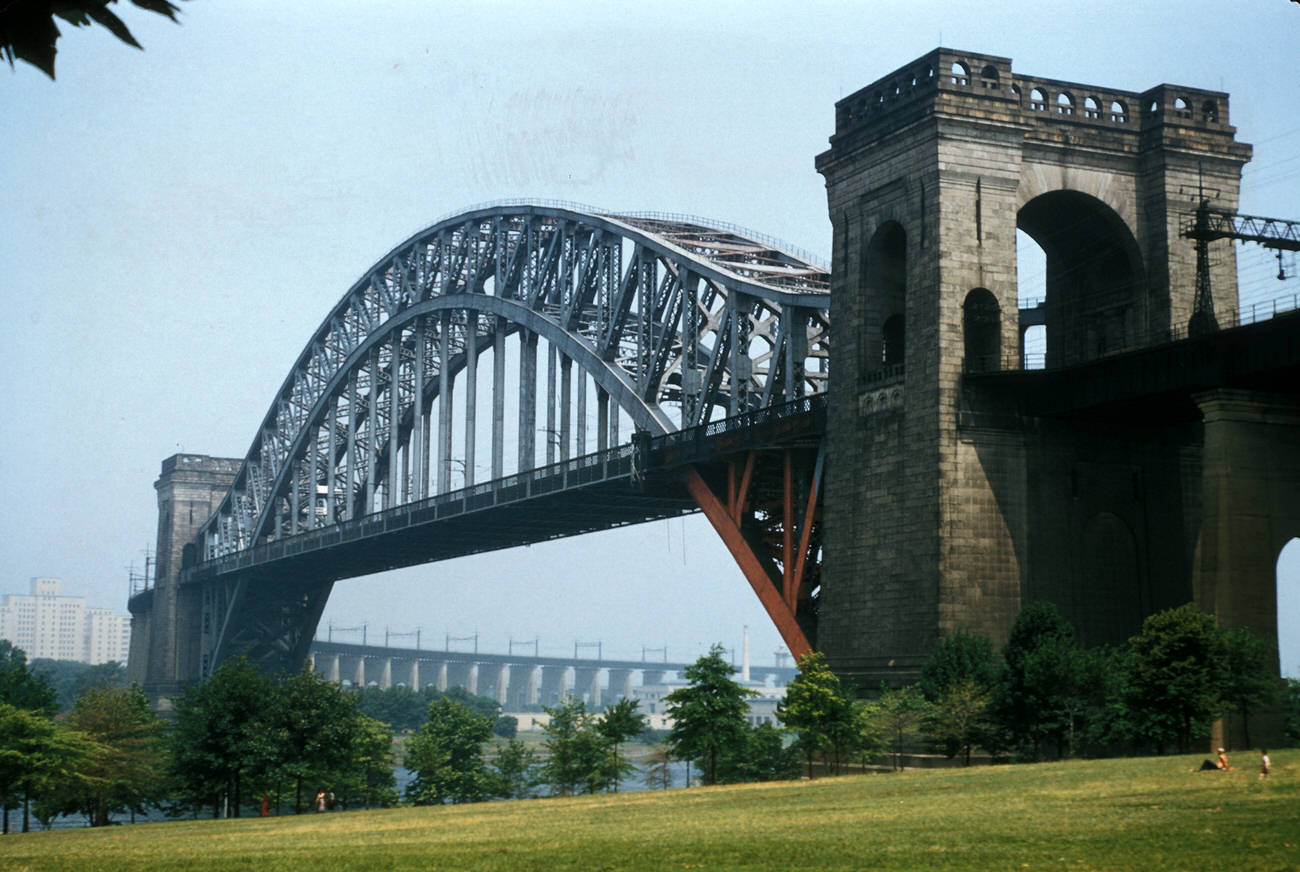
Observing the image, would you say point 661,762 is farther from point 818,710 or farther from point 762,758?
point 818,710

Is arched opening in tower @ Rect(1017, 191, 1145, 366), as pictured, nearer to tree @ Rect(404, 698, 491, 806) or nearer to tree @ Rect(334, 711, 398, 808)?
tree @ Rect(334, 711, 398, 808)

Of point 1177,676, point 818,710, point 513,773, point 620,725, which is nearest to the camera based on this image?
point 1177,676

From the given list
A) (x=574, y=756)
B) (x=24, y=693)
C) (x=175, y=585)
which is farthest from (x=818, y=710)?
→ (x=175, y=585)

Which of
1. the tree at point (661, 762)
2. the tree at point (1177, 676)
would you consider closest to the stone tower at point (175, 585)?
the tree at point (661, 762)

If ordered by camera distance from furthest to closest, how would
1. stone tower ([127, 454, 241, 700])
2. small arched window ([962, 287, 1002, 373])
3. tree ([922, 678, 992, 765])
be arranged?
stone tower ([127, 454, 241, 700]) < small arched window ([962, 287, 1002, 373]) < tree ([922, 678, 992, 765])

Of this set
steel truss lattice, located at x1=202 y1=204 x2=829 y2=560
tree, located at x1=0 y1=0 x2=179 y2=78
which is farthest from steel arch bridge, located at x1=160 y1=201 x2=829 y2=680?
tree, located at x1=0 y1=0 x2=179 y2=78

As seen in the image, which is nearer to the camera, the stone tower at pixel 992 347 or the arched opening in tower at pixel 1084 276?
the stone tower at pixel 992 347

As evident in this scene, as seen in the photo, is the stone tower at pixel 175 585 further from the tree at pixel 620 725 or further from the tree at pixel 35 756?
the tree at pixel 35 756
